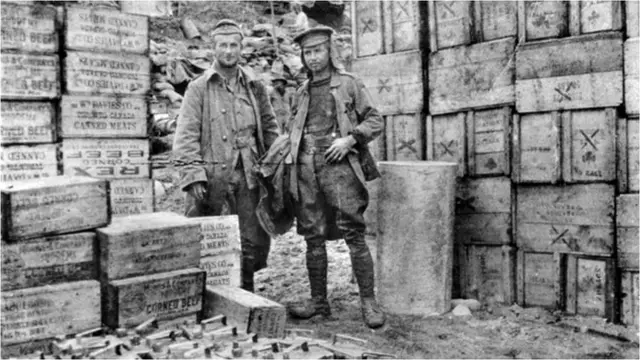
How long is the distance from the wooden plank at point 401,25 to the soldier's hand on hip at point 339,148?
5.69 ft

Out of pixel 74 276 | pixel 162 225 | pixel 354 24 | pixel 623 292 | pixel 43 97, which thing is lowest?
pixel 623 292

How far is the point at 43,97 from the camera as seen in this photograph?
17.8ft

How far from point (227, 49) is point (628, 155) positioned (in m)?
3.53

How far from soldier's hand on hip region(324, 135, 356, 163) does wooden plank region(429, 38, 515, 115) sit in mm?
1488

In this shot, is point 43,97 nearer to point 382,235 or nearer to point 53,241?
point 53,241

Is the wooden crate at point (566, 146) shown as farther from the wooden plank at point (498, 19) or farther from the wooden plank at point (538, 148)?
the wooden plank at point (498, 19)

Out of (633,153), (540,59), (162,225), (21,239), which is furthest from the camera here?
(540,59)

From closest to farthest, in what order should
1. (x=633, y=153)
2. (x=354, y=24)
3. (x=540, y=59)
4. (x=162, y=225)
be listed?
1. (x=162, y=225)
2. (x=633, y=153)
3. (x=540, y=59)
4. (x=354, y=24)

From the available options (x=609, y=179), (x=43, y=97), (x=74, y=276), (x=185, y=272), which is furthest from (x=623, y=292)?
(x=43, y=97)

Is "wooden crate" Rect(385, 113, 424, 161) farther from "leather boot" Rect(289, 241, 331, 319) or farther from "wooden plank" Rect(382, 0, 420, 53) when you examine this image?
"leather boot" Rect(289, 241, 331, 319)

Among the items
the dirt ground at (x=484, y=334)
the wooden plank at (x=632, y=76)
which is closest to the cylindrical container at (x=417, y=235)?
the dirt ground at (x=484, y=334)

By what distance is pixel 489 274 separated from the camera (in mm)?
6926

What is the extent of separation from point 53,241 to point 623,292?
4.60 m

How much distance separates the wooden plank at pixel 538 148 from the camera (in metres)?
6.43
